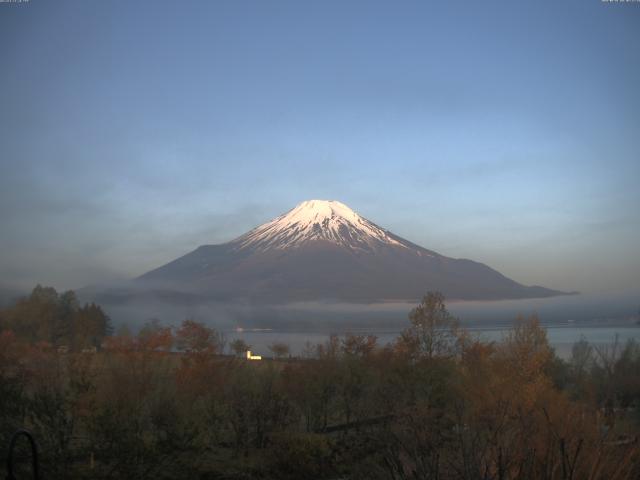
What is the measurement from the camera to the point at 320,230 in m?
101

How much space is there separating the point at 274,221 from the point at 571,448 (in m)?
107

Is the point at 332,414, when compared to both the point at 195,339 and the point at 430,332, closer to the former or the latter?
the point at 430,332

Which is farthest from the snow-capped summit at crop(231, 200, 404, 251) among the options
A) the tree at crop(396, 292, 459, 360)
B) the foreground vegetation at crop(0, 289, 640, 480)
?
the tree at crop(396, 292, 459, 360)

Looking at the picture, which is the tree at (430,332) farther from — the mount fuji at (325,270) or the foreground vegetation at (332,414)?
the mount fuji at (325,270)

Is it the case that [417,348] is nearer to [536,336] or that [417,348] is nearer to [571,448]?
[536,336]

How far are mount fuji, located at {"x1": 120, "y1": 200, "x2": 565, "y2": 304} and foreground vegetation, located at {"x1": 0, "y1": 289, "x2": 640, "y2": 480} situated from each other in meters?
61.5

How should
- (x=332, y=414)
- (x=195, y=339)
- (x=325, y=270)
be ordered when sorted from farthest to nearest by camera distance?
(x=325, y=270) < (x=195, y=339) < (x=332, y=414)

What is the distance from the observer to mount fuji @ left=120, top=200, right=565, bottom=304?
9219 centimetres

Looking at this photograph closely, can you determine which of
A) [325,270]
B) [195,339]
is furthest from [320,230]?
[195,339]

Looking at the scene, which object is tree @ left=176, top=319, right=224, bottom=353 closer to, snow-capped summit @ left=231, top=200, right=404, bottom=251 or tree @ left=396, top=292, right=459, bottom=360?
tree @ left=396, top=292, right=459, bottom=360

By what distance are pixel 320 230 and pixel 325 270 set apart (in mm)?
10276

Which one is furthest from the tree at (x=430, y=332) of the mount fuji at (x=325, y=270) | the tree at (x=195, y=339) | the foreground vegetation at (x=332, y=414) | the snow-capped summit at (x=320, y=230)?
the snow-capped summit at (x=320, y=230)

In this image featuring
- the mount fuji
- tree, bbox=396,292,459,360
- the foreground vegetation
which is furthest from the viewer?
the mount fuji

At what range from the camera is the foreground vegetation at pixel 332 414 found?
5.82 m
